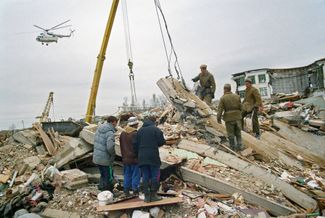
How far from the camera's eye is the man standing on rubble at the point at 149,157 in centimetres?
515

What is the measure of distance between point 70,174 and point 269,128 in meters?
6.43

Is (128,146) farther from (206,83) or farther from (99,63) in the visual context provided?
(99,63)

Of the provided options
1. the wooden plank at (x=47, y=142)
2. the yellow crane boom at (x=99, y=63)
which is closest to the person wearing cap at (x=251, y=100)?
the wooden plank at (x=47, y=142)

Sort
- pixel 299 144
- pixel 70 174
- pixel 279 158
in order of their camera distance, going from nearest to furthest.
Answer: pixel 70 174
pixel 279 158
pixel 299 144

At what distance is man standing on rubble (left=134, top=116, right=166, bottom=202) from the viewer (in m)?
5.15

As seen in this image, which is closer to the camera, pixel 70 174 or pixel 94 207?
pixel 94 207

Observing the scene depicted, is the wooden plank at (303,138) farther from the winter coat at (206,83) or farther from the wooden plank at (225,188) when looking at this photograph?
the wooden plank at (225,188)

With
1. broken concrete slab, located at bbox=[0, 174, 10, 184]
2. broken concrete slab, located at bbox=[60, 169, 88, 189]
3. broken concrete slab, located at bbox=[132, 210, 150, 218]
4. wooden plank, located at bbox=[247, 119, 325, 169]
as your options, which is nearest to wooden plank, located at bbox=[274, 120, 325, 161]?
wooden plank, located at bbox=[247, 119, 325, 169]

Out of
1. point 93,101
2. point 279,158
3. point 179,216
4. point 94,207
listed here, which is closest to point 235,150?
point 279,158

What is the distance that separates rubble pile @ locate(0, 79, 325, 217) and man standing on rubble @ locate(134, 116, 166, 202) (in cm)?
27

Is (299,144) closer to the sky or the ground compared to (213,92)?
closer to the ground

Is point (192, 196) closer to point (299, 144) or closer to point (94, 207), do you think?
point (94, 207)

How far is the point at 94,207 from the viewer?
5.73 meters

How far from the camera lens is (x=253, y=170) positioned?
6359 mm
